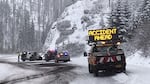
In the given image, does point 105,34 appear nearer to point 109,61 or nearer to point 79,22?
point 109,61

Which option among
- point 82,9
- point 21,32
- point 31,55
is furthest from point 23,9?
point 31,55

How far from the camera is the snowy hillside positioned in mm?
84625

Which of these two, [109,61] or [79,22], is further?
[79,22]

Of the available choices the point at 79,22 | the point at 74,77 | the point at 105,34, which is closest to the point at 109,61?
the point at 74,77

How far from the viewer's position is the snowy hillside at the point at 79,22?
278ft

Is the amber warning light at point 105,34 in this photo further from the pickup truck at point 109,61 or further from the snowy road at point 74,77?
the pickup truck at point 109,61

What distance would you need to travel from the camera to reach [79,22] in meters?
92.1

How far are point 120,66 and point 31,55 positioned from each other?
36.1 metres

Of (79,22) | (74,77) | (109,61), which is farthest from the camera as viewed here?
(79,22)

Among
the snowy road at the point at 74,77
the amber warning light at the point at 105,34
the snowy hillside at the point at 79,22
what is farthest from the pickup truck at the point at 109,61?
the snowy hillside at the point at 79,22

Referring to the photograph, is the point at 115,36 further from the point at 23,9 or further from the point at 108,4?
the point at 23,9

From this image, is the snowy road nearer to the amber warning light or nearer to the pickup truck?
the pickup truck

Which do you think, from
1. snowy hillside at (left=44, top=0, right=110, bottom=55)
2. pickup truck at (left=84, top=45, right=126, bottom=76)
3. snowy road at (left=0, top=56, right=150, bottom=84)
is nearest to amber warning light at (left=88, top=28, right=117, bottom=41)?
snowy road at (left=0, top=56, right=150, bottom=84)

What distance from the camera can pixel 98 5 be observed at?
3861 inches
